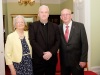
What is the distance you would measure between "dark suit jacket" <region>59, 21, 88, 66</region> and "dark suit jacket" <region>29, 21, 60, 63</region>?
20 centimetres

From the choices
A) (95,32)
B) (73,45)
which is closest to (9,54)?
(73,45)

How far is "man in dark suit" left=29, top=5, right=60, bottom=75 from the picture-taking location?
246 cm

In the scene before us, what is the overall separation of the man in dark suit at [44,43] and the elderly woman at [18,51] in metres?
0.11

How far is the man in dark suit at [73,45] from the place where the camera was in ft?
8.84

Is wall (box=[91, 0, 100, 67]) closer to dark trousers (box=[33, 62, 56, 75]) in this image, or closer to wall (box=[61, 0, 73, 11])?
dark trousers (box=[33, 62, 56, 75])

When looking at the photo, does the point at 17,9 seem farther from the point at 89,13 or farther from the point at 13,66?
the point at 13,66

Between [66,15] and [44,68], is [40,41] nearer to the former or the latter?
[44,68]

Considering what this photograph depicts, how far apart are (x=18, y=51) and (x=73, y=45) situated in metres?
0.82

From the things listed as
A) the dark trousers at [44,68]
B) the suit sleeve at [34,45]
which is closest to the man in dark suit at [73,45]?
the dark trousers at [44,68]

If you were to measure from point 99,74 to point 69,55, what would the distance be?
2.06m

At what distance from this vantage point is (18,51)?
2.37 metres

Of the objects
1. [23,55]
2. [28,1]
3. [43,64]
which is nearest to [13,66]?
[23,55]

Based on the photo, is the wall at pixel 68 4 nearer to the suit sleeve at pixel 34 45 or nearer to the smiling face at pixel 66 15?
the smiling face at pixel 66 15

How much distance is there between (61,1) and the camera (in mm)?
8312
